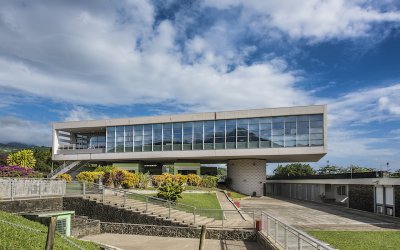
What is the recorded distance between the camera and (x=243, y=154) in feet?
145

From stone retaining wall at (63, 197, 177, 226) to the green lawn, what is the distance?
8205 millimetres

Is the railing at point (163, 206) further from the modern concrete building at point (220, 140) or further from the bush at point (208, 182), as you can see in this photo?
the modern concrete building at point (220, 140)

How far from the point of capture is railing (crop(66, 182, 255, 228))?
20500 mm

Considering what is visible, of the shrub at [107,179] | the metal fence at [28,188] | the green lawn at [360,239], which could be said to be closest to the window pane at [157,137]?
the shrub at [107,179]

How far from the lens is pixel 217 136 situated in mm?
45500

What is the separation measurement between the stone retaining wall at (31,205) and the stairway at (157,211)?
174 cm

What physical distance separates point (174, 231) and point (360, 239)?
929 cm

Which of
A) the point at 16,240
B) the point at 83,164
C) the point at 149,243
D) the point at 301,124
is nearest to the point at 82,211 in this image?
the point at 149,243

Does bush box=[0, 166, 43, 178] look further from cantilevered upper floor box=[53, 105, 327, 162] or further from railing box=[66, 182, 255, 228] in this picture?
cantilevered upper floor box=[53, 105, 327, 162]

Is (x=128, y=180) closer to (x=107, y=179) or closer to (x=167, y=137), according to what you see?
(x=107, y=179)

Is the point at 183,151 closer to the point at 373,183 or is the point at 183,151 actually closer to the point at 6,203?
the point at 373,183

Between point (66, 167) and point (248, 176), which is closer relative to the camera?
point (248, 176)

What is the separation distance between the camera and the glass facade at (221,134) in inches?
1666

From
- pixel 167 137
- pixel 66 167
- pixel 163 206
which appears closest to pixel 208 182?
pixel 167 137
